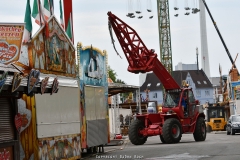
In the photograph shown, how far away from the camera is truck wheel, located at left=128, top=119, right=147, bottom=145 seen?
3167 centimetres

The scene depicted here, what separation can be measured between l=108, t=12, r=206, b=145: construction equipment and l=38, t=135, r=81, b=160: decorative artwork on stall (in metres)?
9.11

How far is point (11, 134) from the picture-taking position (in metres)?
16.9

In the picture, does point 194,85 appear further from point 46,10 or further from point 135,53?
point 46,10

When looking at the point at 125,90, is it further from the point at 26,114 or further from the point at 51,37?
the point at 26,114

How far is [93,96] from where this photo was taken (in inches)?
1011

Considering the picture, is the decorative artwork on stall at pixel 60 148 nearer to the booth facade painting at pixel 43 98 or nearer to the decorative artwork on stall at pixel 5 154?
the booth facade painting at pixel 43 98

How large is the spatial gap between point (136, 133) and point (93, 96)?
6.75 m

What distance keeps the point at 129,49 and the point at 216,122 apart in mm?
24993

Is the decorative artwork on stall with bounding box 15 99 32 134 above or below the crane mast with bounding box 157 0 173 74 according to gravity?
below

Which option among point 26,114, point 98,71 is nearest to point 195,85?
point 98,71

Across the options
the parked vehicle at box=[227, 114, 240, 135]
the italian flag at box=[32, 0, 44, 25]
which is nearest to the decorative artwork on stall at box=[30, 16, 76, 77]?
the italian flag at box=[32, 0, 44, 25]

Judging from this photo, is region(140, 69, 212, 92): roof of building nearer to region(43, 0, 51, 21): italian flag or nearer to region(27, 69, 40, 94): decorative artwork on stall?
region(43, 0, 51, 21): italian flag

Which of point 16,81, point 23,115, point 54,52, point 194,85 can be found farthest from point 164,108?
point 194,85

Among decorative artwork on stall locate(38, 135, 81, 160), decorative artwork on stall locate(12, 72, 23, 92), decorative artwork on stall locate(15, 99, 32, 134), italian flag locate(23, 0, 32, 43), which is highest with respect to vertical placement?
italian flag locate(23, 0, 32, 43)
